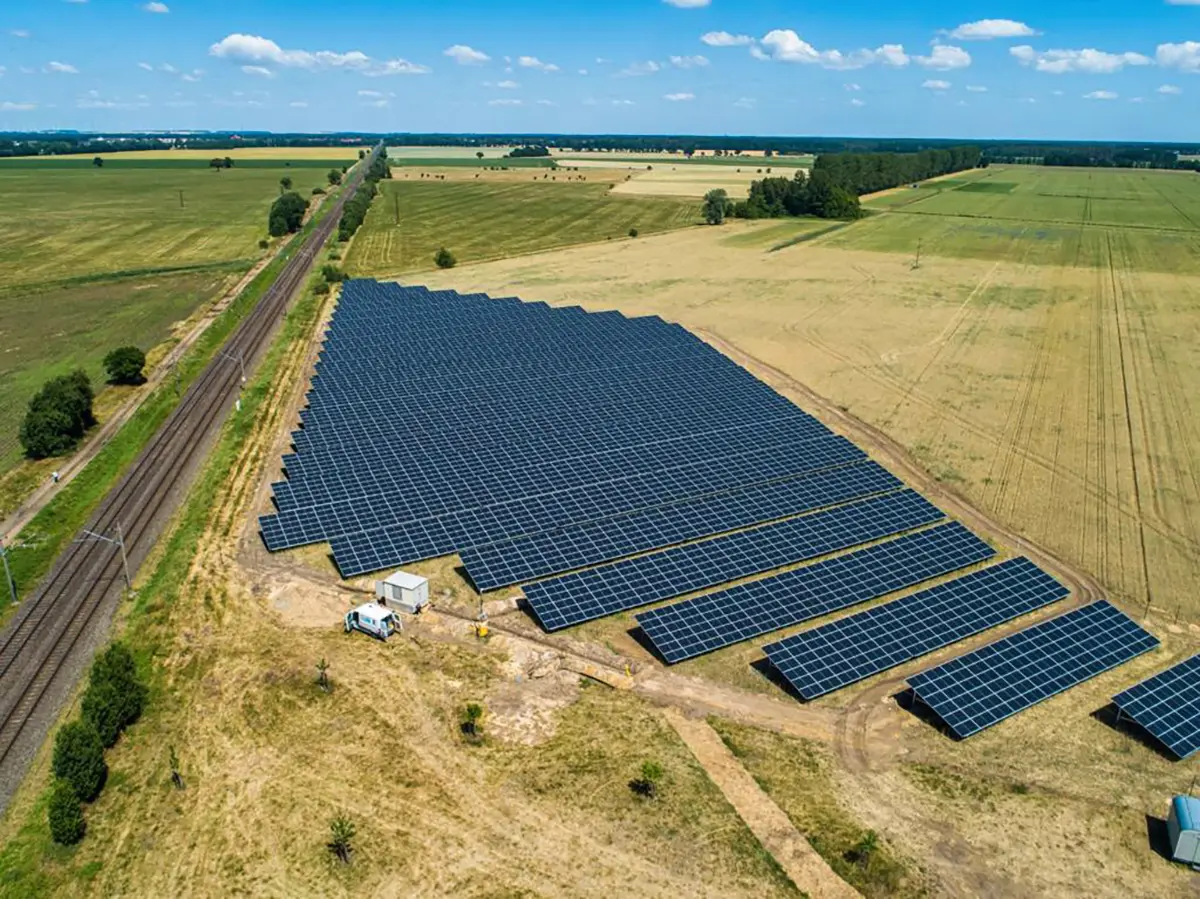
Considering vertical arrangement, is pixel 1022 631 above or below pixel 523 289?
below

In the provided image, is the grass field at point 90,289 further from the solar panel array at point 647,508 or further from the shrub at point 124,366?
the solar panel array at point 647,508

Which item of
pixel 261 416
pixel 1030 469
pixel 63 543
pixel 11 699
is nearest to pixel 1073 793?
pixel 1030 469

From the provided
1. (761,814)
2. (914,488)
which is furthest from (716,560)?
(914,488)

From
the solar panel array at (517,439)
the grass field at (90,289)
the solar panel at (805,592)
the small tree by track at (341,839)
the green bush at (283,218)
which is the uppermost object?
the green bush at (283,218)

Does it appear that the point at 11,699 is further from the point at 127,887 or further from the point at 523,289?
the point at 523,289

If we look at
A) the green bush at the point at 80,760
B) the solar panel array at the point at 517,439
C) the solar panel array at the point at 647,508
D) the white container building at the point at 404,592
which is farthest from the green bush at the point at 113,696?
the solar panel array at the point at 647,508
